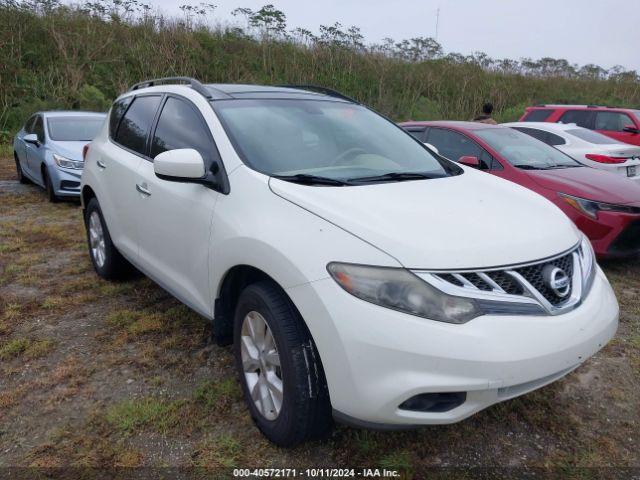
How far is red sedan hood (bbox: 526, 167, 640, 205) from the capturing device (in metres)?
4.75

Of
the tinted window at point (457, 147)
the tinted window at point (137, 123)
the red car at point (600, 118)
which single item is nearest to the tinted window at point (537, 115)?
the red car at point (600, 118)

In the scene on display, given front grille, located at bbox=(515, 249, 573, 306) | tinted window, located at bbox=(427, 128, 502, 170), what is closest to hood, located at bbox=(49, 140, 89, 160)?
tinted window, located at bbox=(427, 128, 502, 170)

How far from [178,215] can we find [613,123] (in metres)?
10.1

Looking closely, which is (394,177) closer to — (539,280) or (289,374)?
(539,280)

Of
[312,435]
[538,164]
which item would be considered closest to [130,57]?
[538,164]

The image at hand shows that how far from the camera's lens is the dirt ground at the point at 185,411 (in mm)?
2359

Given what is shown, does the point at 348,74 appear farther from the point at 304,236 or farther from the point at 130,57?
the point at 304,236

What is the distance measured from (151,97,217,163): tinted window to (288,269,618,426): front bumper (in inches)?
50.9

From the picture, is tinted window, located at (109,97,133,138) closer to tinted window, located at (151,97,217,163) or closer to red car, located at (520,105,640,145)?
tinted window, located at (151,97,217,163)

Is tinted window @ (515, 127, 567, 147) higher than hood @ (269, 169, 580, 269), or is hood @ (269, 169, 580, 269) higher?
hood @ (269, 169, 580, 269)

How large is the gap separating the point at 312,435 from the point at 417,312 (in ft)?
2.54

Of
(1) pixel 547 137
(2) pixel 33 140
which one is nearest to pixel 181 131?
(2) pixel 33 140

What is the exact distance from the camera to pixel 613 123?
10.2m

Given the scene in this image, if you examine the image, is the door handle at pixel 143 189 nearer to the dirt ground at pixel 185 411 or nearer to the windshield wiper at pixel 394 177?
the dirt ground at pixel 185 411
